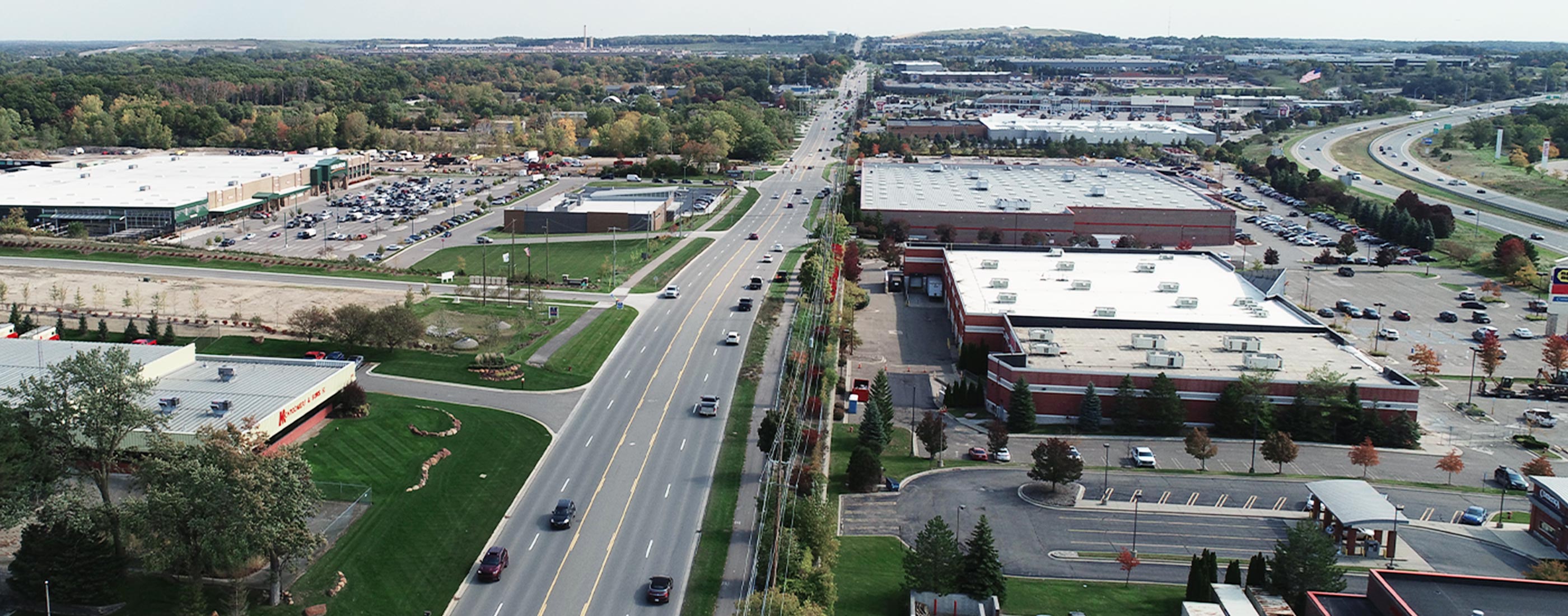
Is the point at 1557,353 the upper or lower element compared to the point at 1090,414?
upper

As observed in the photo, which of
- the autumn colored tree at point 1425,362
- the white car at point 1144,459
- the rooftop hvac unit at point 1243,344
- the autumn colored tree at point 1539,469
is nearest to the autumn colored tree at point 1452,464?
the autumn colored tree at point 1539,469

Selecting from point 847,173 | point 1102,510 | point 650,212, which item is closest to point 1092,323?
point 1102,510

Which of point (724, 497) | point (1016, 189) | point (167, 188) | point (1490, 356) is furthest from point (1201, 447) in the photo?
point (167, 188)

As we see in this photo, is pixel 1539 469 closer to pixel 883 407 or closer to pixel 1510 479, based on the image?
pixel 1510 479

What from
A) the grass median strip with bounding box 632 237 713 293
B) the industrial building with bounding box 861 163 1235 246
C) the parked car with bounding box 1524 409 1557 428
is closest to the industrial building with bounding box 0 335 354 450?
the grass median strip with bounding box 632 237 713 293

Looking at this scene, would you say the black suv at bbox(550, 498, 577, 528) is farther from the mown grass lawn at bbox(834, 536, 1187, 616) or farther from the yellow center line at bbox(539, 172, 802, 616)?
the mown grass lawn at bbox(834, 536, 1187, 616)

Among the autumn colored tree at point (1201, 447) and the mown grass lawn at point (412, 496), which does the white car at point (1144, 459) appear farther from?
the mown grass lawn at point (412, 496)
